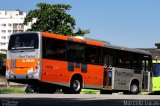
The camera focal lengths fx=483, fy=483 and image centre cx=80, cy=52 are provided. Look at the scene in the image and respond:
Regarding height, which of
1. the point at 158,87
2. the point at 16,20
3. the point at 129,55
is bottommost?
the point at 158,87

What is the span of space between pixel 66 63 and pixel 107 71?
3.78 metres

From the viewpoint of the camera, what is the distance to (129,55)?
27.5 m

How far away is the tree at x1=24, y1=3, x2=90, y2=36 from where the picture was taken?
48.3 meters

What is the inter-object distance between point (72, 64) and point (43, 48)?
2021 mm

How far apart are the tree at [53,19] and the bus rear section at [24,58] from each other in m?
24.5

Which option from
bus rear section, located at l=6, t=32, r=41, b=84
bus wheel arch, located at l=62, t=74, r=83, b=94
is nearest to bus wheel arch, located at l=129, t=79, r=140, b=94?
bus wheel arch, located at l=62, t=74, r=83, b=94

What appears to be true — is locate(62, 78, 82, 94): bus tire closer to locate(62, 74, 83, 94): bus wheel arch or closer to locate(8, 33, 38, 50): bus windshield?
locate(62, 74, 83, 94): bus wheel arch

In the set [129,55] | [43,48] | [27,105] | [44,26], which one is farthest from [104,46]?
[44,26]

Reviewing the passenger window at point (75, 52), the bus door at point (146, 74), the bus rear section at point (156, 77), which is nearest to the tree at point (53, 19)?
the bus rear section at point (156, 77)

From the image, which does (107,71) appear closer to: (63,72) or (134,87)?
(134,87)

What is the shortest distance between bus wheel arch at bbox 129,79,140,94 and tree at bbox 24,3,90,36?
20.0 metres

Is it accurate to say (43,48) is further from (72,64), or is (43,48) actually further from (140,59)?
(140,59)

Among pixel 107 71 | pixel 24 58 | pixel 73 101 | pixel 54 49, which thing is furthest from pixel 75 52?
pixel 73 101

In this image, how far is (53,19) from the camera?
49.1 meters
